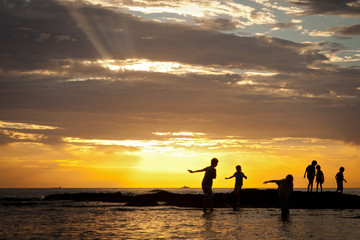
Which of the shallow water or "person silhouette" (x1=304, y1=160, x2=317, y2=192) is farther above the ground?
"person silhouette" (x1=304, y1=160, x2=317, y2=192)

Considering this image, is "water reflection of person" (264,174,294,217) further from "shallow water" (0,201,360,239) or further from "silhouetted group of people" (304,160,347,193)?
"silhouetted group of people" (304,160,347,193)

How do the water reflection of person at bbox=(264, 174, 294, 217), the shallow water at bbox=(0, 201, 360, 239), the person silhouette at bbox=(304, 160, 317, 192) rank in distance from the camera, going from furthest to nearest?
the person silhouette at bbox=(304, 160, 317, 192), the water reflection of person at bbox=(264, 174, 294, 217), the shallow water at bbox=(0, 201, 360, 239)

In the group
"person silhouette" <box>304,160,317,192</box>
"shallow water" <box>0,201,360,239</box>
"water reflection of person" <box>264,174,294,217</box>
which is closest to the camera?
"shallow water" <box>0,201,360,239</box>

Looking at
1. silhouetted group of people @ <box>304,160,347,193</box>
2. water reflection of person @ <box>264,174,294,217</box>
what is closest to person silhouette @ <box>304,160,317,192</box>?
silhouetted group of people @ <box>304,160,347,193</box>

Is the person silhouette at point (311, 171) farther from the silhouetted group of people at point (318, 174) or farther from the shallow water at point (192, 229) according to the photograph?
the shallow water at point (192, 229)

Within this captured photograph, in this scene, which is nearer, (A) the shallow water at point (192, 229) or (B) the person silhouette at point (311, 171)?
(A) the shallow water at point (192, 229)

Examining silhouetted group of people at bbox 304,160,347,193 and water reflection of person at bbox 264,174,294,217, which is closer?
water reflection of person at bbox 264,174,294,217

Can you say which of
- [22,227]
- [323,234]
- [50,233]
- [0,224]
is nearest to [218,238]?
[323,234]

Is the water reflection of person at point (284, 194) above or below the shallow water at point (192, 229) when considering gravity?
above

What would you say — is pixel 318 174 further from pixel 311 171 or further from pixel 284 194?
pixel 284 194

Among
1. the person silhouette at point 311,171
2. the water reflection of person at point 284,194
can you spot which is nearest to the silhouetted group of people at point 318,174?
the person silhouette at point 311,171

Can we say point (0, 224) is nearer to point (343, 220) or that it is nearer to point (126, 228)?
point (126, 228)

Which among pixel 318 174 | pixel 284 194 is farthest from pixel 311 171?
pixel 284 194

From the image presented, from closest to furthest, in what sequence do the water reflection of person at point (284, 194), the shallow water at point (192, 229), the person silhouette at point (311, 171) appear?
the shallow water at point (192, 229), the water reflection of person at point (284, 194), the person silhouette at point (311, 171)
